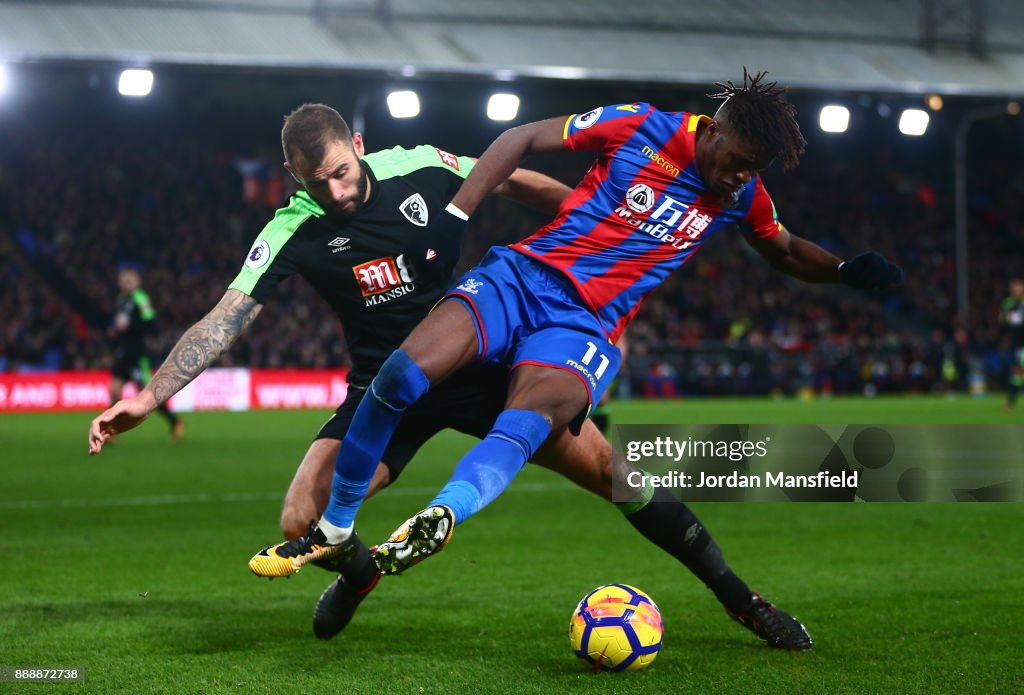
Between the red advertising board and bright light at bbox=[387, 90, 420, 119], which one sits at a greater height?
bright light at bbox=[387, 90, 420, 119]

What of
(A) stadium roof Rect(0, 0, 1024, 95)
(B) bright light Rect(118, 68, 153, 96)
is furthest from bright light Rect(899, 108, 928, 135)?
(B) bright light Rect(118, 68, 153, 96)

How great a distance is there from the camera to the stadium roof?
59.5 feet

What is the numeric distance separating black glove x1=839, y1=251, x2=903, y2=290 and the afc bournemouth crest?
1.64m

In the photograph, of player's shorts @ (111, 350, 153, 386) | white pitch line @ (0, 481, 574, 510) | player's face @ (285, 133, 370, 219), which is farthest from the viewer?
player's shorts @ (111, 350, 153, 386)

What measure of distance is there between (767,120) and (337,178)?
1.56 m

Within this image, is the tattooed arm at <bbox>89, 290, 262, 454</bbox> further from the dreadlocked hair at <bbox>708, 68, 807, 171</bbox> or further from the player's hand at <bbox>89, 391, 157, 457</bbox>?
the dreadlocked hair at <bbox>708, 68, 807, 171</bbox>

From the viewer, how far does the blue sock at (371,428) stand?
3.87 metres

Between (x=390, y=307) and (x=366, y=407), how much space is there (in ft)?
2.85

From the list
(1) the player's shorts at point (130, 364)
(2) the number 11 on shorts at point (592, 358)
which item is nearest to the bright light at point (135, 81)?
(1) the player's shorts at point (130, 364)

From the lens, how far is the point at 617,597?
4.33 metres

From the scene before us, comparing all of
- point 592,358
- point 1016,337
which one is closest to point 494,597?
point 592,358

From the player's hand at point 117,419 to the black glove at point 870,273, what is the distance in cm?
256

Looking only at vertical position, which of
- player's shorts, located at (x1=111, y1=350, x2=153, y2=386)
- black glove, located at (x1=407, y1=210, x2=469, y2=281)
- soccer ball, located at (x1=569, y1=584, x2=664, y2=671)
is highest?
player's shorts, located at (x1=111, y1=350, x2=153, y2=386)

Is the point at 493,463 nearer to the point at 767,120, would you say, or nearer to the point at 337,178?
the point at 337,178
